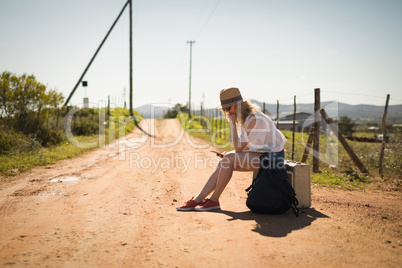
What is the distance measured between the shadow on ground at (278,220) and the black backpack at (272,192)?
0.31 ft

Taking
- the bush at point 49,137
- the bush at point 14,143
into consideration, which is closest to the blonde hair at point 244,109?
the bush at point 14,143

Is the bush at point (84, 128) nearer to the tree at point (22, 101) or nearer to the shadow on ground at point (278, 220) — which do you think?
the tree at point (22, 101)

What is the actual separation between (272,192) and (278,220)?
34 cm

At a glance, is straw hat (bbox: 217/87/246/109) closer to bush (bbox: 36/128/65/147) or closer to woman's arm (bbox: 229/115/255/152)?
woman's arm (bbox: 229/115/255/152)

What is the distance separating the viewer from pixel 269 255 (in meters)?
2.52

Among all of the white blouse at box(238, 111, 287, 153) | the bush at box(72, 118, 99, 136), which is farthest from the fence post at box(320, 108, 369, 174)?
the bush at box(72, 118, 99, 136)

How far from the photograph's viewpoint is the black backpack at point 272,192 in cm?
357

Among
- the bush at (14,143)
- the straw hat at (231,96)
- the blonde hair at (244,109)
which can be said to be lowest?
the bush at (14,143)

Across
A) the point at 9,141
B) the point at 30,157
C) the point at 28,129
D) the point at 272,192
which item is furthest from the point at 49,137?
the point at 272,192

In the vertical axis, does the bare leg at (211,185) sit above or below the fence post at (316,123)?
below

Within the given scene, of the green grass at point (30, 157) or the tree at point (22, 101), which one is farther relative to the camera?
the tree at point (22, 101)

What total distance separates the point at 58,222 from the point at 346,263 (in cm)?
307

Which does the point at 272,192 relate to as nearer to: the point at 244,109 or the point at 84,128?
the point at 244,109

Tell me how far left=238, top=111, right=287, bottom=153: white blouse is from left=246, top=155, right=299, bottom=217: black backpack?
0.57 ft
